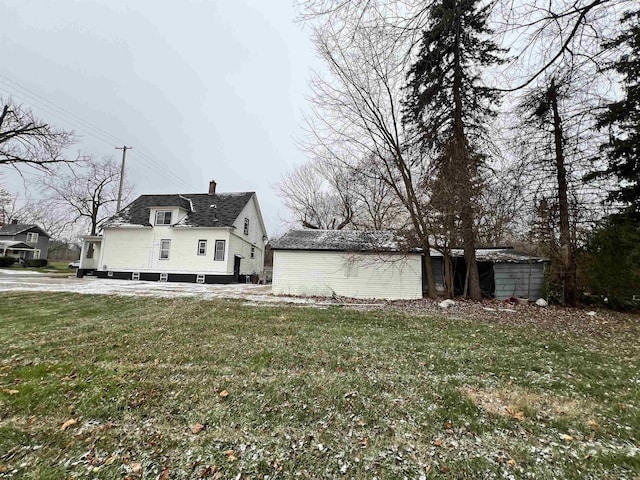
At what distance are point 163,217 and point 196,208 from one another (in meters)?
2.42

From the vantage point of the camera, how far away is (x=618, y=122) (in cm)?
1145

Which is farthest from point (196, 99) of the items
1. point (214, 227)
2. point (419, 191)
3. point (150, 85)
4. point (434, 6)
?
point (434, 6)

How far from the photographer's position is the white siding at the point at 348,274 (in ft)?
46.3

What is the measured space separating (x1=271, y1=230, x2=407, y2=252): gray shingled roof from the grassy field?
8216 mm

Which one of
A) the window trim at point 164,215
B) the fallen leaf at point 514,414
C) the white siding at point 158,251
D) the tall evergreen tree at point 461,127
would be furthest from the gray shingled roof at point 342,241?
the fallen leaf at point 514,414

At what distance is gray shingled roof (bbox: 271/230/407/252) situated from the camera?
46.9 ft

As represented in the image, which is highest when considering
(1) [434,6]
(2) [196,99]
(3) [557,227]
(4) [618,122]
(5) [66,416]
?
(2) [196,99]

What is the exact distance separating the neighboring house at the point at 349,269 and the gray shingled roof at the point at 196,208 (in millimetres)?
7986

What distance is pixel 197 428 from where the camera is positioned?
2809 millimetres

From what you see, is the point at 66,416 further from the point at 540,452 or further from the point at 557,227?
the point at 557,227

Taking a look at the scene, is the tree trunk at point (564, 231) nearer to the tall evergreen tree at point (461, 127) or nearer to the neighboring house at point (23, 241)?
the tall evergreen tree at point (461, 127)

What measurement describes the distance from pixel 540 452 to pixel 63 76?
34.6 m

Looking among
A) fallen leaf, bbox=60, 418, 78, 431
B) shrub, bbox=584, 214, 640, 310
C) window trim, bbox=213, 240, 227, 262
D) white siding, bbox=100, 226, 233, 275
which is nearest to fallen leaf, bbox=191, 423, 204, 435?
fallen leaf, bbox=60, 418, 78, 431

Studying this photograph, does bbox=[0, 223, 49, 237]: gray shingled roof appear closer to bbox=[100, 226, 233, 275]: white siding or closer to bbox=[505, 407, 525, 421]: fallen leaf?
bbox=[100, 226, 233, 275]: white siding
